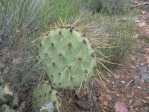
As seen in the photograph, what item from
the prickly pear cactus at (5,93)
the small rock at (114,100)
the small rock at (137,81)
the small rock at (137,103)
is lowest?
the small rock at (137,103)

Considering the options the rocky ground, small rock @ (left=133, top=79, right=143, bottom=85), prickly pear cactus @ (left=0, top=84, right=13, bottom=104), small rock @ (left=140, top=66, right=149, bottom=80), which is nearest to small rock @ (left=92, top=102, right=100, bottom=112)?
the rocky ground

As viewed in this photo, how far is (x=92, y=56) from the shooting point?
246 cm

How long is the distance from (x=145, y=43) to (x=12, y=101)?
2.05 metres

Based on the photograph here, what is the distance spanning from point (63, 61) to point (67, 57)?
0.15 feet

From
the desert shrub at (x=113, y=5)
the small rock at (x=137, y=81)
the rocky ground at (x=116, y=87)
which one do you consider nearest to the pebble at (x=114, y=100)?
the rocky ground at (x=116, y=87)

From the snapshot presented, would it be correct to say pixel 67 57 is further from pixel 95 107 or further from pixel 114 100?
pixel 114 100

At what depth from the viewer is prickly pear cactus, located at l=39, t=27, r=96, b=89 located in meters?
2.47

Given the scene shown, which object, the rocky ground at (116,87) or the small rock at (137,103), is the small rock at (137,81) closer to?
the rocky ground at (116,87)

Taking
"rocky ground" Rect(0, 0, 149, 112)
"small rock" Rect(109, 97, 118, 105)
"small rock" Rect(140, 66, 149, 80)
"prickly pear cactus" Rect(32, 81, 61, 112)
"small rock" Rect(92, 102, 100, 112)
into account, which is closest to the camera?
"prickly pear cactus" Rect(32, 81, 61, 112)

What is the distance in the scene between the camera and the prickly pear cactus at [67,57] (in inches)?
97.1

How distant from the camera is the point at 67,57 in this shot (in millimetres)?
2527

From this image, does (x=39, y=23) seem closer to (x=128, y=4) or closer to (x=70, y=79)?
(x=70, y=79)

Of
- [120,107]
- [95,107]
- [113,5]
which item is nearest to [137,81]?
[120,107]

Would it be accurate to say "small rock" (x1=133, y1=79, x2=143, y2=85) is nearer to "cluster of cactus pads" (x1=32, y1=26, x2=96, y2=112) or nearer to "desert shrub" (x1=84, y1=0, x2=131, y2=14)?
"cluster of cactus pads" (x1=32, y1=26, x2=96, y2=112)
